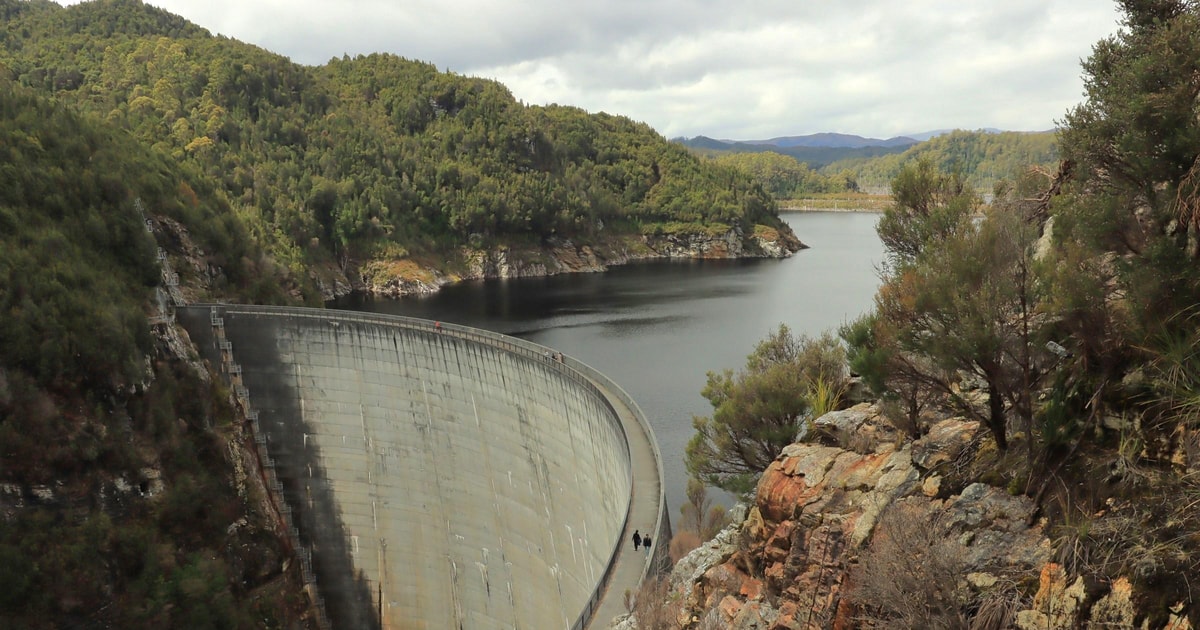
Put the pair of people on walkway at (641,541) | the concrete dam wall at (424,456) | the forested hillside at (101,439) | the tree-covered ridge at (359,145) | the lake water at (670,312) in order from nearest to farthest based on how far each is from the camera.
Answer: the pair of people on walkway at (641,541) < the forested hillside at (101,439) < the concrete dam wall at (424,456) < the lake water at (670,312) < the tree-covered ridge at (359,145)

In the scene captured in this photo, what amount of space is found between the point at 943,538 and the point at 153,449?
88.6 ft

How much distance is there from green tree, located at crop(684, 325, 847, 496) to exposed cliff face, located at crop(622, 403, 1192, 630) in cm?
835

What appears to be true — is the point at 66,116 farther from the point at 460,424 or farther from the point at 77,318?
the point at 460,424

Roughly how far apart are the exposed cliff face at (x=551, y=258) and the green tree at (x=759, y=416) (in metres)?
57.0

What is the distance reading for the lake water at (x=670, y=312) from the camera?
36125 millimetres

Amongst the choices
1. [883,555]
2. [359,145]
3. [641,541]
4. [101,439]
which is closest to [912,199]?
[641,541]

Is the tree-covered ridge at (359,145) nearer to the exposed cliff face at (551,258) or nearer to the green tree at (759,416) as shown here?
the exposed cliff face at (551,258)

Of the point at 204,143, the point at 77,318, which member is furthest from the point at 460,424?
the point at 204,143

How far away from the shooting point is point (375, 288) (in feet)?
248

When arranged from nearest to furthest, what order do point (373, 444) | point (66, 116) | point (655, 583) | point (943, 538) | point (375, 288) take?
point (943, 538) < point (655, 583) < point (373, 444) < point (66, 116) < point (375, 288)

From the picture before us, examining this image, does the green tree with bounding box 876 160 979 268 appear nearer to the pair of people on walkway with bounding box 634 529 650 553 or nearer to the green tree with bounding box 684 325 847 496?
the green tree with bounding box 684 325 847 496

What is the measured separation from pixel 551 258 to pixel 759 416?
71.0 metres

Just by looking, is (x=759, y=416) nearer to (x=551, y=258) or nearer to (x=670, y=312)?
(x=670, y=312)

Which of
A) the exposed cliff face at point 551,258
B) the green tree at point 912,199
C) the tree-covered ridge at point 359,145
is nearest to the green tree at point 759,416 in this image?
the green tree at point 912,199
